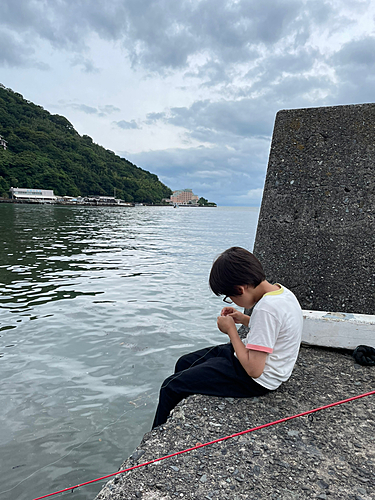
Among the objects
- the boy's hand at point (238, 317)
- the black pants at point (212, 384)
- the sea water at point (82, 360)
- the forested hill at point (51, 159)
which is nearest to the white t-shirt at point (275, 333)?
the black pants at point (212, 384)

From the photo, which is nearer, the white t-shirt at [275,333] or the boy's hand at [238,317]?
the white t-shirt at [275,333]

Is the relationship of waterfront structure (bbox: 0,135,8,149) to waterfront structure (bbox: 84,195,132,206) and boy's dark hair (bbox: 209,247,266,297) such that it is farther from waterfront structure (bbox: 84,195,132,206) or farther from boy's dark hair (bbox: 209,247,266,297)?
boy's dark hair (bbox: 209,247,266,297)

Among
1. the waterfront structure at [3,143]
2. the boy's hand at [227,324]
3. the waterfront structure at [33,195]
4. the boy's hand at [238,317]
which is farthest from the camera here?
the waterfront structure at [3,143]

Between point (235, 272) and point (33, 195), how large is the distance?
359 ft

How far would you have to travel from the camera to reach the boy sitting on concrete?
2.19 m

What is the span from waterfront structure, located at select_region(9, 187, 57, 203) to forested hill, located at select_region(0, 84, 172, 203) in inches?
80.2

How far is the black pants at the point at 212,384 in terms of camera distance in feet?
7.92

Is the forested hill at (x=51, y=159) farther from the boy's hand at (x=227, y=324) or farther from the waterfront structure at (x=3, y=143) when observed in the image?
the boy's hand at (x=227, y=324)

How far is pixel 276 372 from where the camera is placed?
237 cm

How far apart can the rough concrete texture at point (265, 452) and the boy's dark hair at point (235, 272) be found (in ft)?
2.65

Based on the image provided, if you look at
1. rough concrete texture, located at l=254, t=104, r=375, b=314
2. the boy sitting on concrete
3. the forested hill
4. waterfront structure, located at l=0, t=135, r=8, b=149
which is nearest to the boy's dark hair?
the boy sitting on concrete

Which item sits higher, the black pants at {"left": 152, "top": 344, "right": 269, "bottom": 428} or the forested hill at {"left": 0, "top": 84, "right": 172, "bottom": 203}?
the forested hill at {"left": 0, "top": 84, "right": 172, "bottom": 203}

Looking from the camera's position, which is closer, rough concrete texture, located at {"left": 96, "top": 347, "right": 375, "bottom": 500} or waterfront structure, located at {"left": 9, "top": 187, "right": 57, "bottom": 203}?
rough concrete texture, located at {"left": 96, "top": 347, "right": 375, "bottom": 500}

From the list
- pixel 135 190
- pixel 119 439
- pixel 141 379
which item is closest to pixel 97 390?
pixel 141 379
